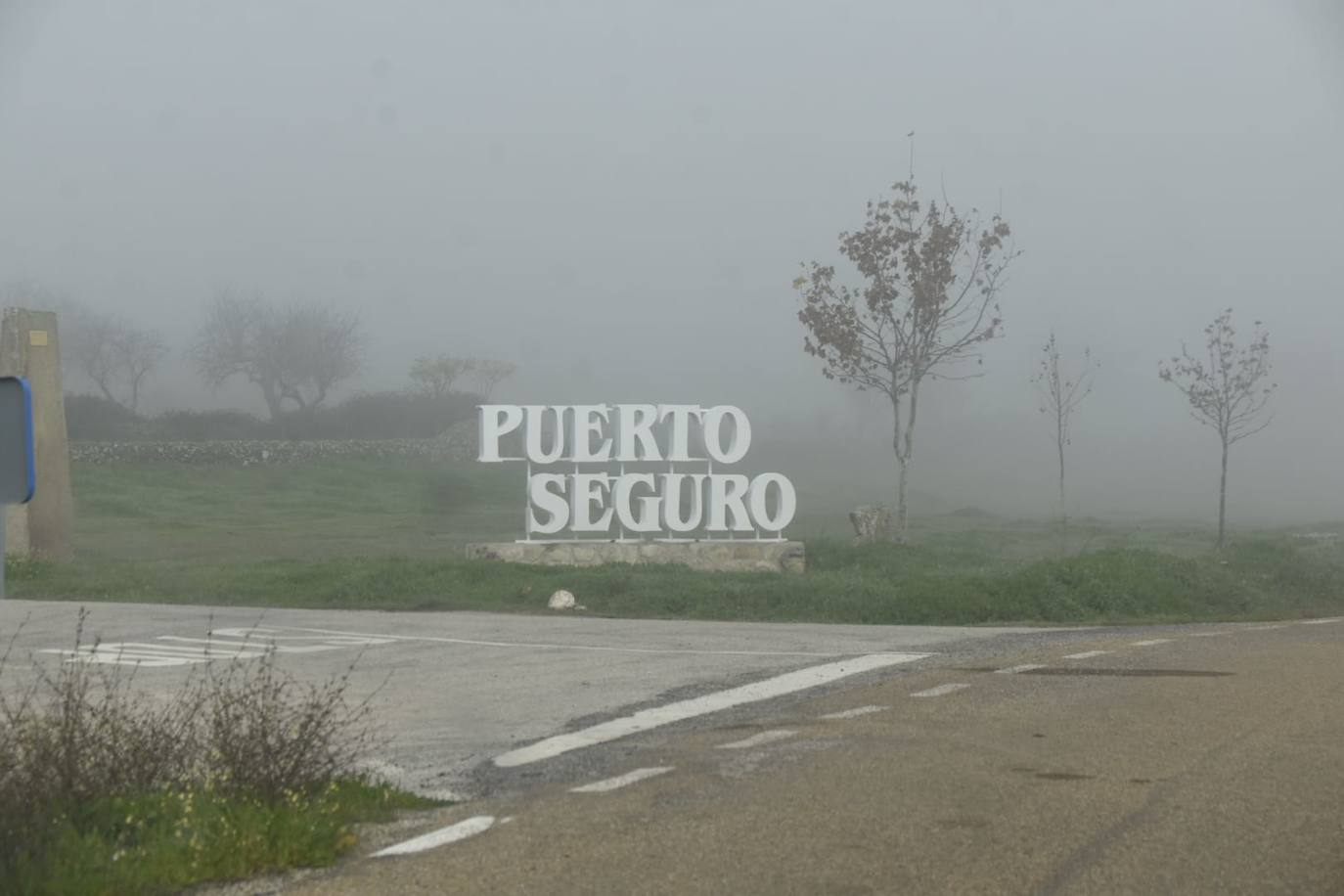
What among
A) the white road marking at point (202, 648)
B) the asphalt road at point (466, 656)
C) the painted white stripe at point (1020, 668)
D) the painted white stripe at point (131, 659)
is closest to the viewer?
the asphalt road at point (466, 656)

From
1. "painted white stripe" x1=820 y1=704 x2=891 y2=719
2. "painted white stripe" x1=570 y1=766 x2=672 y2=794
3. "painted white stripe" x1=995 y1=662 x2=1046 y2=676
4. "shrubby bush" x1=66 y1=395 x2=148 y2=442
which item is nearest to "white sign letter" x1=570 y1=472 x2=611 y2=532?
"painted white stripe" x1=995 y1=662 x2=1046 y2=676

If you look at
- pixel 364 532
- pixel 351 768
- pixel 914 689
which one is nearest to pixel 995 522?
pixel 364 532

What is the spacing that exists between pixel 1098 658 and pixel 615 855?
8.49 meters

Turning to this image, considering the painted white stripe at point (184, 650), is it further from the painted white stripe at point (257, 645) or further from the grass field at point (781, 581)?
the grass field at point (781, 581)

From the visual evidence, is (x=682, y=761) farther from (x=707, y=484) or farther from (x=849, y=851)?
(x=707, y=484)

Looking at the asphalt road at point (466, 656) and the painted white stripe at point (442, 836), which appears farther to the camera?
the asphalt road at point (466, 656)

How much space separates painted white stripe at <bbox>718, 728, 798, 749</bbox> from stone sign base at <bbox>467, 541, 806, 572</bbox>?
17.7 meters

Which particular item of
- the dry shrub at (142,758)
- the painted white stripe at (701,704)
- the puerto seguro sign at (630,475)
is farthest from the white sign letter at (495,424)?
the dry shrub at (142,758)

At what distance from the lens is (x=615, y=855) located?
22.0 ft

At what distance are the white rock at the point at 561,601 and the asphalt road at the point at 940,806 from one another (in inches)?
460

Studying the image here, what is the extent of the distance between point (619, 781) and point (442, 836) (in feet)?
4.71

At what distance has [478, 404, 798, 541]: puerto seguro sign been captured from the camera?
2786cm

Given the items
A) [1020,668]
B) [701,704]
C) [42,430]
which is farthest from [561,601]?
[42,430]

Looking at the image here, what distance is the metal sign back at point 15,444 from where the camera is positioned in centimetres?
730
